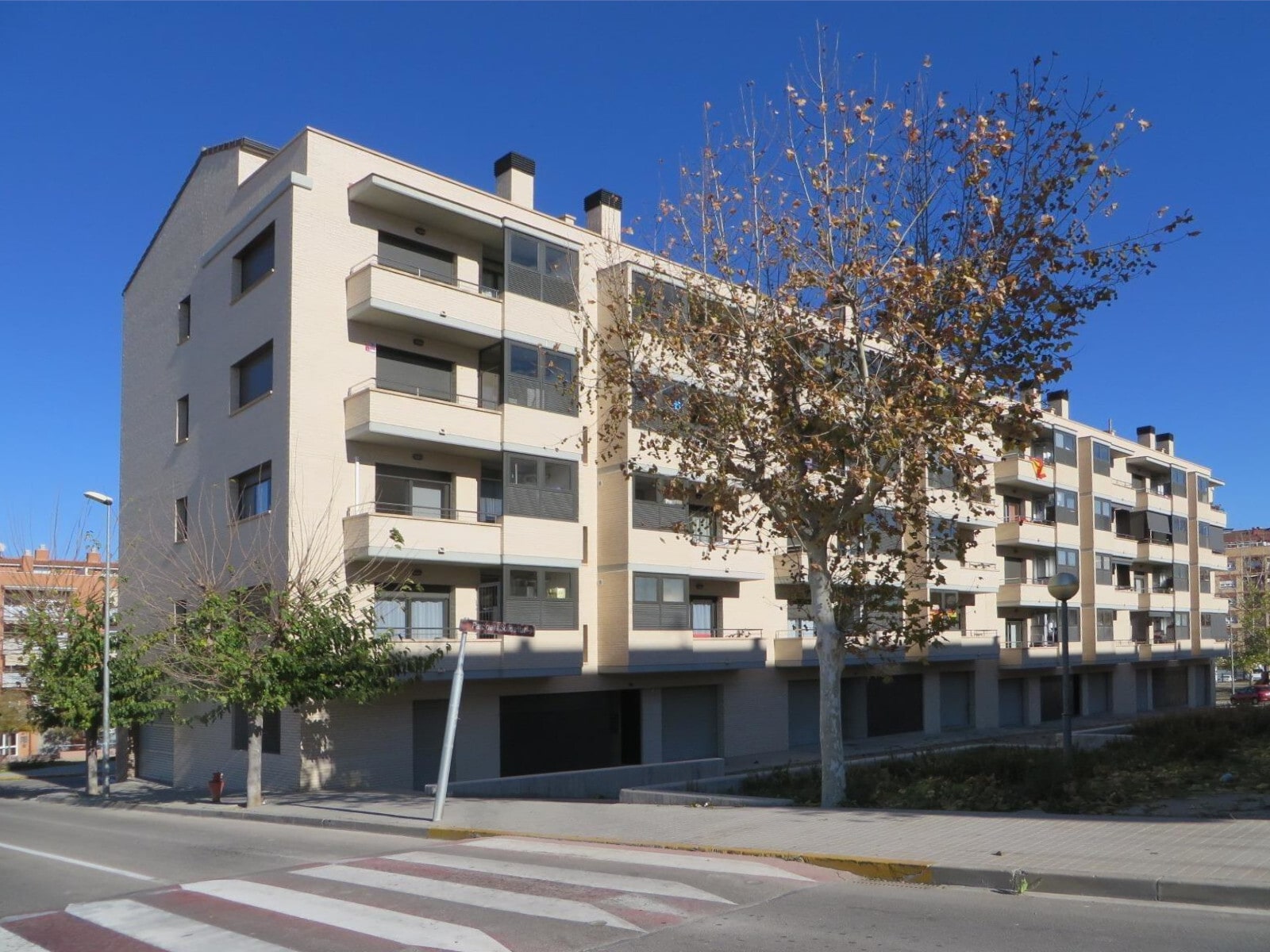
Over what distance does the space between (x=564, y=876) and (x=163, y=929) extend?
11.3ft

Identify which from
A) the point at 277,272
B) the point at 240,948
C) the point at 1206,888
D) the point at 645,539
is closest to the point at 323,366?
the point at 277,272

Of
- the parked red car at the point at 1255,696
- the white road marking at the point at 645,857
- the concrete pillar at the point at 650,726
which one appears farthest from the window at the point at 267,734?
the parked red car at the point at 1255,696

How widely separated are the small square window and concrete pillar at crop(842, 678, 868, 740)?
949 inches

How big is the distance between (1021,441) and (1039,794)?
173 inches

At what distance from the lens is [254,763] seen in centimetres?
2136

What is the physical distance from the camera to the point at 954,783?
15.1 m

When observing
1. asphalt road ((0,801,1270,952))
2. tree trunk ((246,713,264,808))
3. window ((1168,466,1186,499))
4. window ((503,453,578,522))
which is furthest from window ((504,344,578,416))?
window ((1168,466,1186,499))

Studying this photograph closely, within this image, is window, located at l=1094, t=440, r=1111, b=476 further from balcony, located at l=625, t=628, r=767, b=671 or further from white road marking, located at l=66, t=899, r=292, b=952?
white road marking, located at l=66, t=899, r=292, b=952

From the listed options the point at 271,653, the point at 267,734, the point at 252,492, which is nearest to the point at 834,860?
the point at 271,653

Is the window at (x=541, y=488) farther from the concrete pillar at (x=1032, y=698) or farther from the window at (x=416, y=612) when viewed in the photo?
the concrete pillar at (x=1032, y=698)

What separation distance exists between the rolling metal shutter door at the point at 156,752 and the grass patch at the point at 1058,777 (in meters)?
20.7

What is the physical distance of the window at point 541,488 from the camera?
2689 cm

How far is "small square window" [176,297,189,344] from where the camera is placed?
1225 inches

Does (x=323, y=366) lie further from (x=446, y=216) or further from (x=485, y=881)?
(x=485, y=881)
